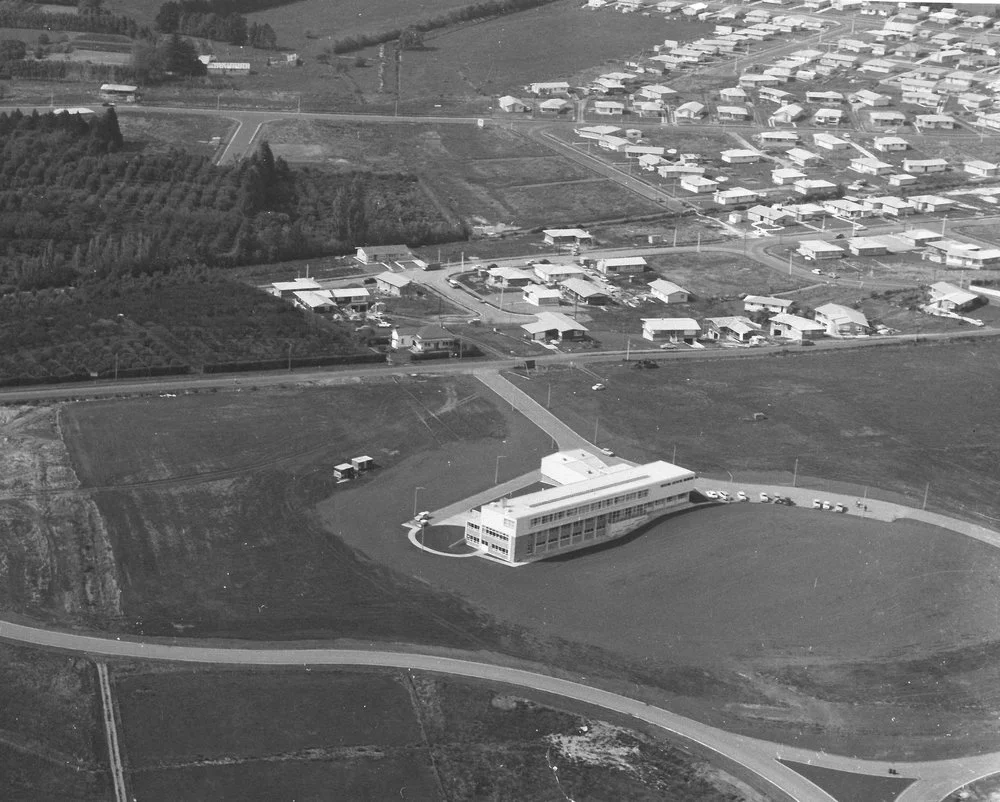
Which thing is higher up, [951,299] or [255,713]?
[951,299]

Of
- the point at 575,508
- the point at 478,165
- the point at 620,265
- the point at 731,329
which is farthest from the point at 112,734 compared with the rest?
the point at 478,165

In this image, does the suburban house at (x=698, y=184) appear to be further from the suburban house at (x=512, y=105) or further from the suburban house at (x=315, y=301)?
the suburban house at (x=315, y=301)

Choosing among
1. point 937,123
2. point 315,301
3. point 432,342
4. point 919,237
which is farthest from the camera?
point 937,123

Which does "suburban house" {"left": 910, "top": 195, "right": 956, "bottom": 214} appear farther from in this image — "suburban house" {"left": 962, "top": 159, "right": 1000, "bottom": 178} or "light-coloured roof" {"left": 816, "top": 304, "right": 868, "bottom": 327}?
"light-coloured roof" {"left": 816, "top": 304, "right": 868, "bottom": 327}

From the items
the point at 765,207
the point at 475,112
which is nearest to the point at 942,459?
the point at 765,207

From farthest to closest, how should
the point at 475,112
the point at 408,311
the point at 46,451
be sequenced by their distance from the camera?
the point at 475,112 < the point at 408,311 < the point at 46,451

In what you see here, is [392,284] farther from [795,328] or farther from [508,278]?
[795,328]

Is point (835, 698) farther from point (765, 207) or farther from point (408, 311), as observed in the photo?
point (765, 207)
